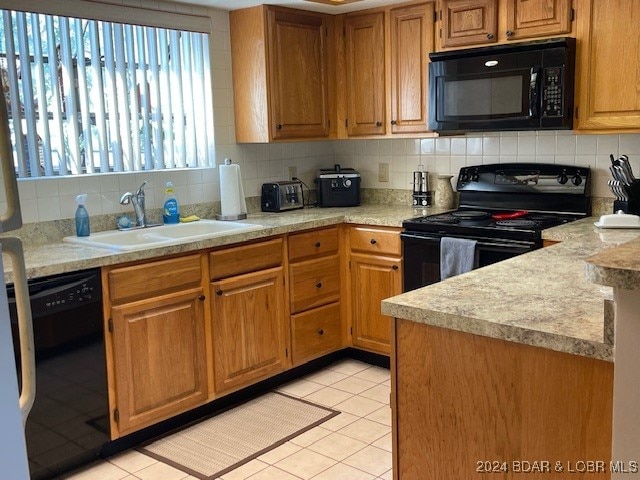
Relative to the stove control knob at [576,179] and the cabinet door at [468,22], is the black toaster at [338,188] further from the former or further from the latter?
the stove control knob at [576,179]

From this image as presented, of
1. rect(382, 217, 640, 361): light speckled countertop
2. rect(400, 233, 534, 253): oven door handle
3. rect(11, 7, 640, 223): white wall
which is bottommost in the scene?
rect(400, 233, 534, 253): oven door handle

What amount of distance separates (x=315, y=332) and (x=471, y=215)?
1.10 metres

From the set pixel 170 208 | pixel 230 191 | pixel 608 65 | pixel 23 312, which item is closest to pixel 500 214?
pixel 608 65

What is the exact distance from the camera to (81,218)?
3299 mm

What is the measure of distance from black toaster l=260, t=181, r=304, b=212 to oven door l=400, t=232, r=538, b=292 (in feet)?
2.87

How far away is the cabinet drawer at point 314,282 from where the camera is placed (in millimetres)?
3732

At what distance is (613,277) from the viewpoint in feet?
4.26

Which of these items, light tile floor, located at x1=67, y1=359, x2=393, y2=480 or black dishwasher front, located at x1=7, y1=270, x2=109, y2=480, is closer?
black dishwasher front, located at x1=7, y1=270, x2=109, y2=480

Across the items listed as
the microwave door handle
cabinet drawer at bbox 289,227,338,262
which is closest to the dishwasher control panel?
cabinet drawer at bbox 289,227,338,262

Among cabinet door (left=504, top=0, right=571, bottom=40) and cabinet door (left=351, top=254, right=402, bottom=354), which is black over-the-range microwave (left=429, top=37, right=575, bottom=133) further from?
cabinet door (left=351, top=254, right=402, bottom=354)

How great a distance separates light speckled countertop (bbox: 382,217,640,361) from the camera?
1.55 meters

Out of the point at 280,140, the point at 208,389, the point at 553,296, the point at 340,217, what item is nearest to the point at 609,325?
the point at 553,296

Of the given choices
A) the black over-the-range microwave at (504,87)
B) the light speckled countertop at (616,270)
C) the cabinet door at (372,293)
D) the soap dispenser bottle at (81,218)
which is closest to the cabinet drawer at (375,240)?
the cabinet door at (372,293)

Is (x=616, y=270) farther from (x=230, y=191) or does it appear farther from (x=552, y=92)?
(x=230, y=191)
